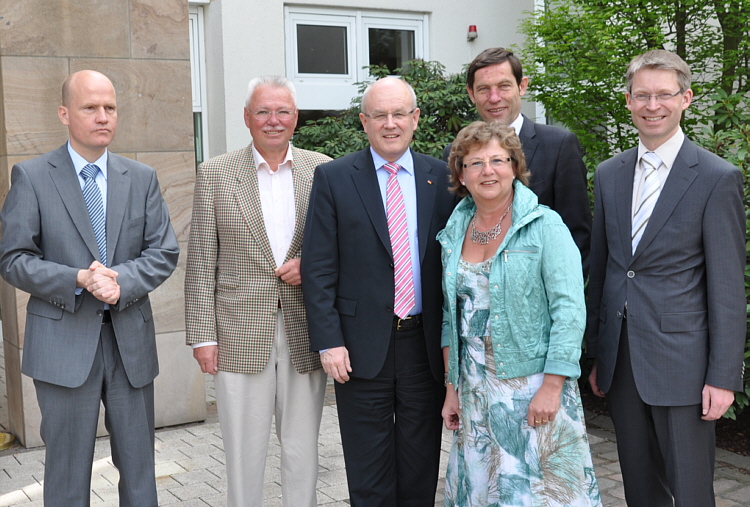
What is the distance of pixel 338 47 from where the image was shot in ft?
32.1

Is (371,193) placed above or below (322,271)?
above

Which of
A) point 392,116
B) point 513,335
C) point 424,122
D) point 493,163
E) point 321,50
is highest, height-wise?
point 321,50

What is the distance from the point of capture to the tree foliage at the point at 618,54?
21.6 ft

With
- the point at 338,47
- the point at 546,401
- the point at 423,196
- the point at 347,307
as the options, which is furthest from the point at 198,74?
the point at 546,401

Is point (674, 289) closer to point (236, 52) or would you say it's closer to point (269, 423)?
point (269, 423)

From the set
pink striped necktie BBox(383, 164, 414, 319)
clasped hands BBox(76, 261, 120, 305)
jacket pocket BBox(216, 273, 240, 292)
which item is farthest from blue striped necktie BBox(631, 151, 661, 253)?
clasped hands BBox(76, 261, 120, 305)

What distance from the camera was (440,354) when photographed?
3.42 metres

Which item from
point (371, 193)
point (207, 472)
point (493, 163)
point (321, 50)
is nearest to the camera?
point (493, 163)

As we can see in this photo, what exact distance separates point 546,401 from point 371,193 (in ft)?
3.78

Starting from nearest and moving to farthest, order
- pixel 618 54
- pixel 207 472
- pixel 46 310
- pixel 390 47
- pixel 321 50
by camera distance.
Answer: pixel 46 310 → pixel 207 472 → pixel 618 54 → pixel 321 50 → pixel 390 47

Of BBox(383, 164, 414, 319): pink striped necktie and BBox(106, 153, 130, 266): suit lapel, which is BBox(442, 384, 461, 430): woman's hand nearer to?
BBox(383, 164, 414, 319): pink striped necktie

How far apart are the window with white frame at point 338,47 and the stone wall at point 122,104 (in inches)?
154

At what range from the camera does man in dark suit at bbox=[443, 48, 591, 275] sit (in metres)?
3.59

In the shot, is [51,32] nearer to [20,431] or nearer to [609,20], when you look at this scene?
[20,431]
